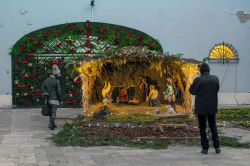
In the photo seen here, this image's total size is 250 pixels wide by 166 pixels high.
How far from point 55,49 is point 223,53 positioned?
23.4 ft

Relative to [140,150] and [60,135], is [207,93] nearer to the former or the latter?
[140,150]

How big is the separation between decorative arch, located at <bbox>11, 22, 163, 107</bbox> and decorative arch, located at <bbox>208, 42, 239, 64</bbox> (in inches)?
113

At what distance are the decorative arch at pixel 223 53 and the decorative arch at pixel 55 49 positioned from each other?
9.44 feet

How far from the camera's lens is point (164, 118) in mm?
13578

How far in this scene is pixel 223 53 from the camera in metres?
23.4

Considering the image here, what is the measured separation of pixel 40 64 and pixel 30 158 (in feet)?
39.8

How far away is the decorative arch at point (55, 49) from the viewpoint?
22.1 metres

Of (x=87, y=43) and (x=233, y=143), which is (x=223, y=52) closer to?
(x=87, y=43)

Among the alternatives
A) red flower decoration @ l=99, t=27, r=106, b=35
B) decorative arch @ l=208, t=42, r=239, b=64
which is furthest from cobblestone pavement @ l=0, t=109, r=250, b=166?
decorative arch @ l=208, t=42, r=239, b=64

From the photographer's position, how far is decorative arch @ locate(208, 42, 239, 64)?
920 inches

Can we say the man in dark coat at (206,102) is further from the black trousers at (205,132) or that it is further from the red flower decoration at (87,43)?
the red flower decoration at (87,43)

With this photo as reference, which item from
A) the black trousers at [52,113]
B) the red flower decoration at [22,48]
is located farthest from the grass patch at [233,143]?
the red flower decoration at [22,48]

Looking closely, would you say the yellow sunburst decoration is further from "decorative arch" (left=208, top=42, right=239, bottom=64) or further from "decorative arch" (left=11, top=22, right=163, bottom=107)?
"decorative arch" (left=11, top=22, right=163, bottom=107)

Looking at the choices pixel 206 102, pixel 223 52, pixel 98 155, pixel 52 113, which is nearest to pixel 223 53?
pixel 223 52
